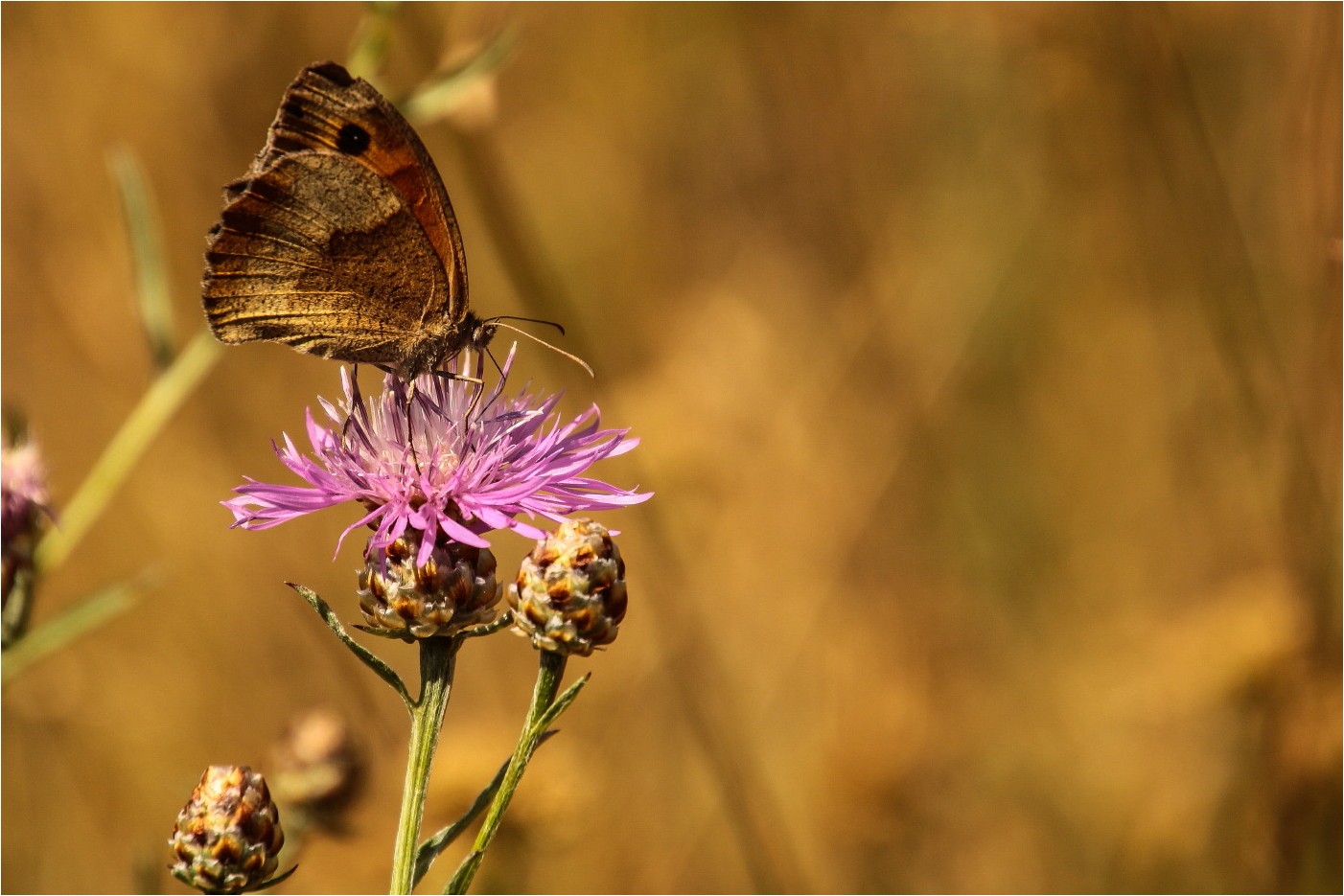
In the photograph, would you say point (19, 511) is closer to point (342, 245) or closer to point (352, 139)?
point (342, 245)

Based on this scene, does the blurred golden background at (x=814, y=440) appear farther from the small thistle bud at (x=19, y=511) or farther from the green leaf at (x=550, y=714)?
the green leaf at (x=550, y=714)

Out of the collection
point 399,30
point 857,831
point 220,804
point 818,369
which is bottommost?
point 857,831

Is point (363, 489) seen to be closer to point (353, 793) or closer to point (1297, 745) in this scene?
point (353, 793)

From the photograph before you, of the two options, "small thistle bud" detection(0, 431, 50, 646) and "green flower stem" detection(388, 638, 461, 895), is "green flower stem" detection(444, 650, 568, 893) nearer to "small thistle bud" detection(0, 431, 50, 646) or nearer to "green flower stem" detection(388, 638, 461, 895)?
"green flower stem" detection(388, 638, 461, 895)

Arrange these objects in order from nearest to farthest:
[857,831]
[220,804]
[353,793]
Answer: [220,804] < [353,793] < [857,831]

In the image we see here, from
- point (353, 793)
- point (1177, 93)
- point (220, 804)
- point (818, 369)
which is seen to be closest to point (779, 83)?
point (818, 369)

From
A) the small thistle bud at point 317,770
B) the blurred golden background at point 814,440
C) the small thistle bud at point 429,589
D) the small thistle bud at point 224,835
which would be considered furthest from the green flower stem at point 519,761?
the blurred golden background at point 814,440
